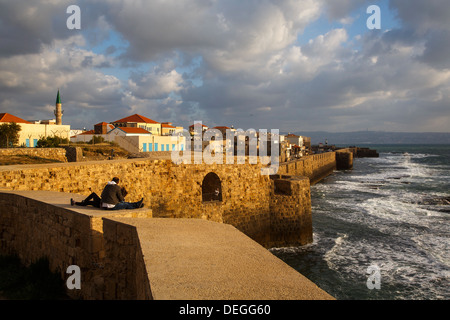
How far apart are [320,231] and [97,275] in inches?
547

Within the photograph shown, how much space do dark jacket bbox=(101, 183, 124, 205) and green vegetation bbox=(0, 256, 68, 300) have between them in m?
1.51

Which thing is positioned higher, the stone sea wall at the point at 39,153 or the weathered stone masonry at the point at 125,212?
the stone sea wall at the point at 39,153

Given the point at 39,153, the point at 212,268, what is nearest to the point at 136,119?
the point at 39,153

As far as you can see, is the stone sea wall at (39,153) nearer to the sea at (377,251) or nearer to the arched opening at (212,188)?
the arched opening at (212,188)

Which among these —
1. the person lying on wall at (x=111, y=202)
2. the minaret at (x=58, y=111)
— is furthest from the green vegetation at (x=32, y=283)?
the minaret at (x=58, y=111)

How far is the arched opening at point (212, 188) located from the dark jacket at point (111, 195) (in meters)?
6.77

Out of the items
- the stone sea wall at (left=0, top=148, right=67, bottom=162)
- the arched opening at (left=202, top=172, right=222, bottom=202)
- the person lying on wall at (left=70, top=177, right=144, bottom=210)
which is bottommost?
the arched opening at (left=202, top=172, right=222, bottom=202)

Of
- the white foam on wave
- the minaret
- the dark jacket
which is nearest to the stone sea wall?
the dark jacket

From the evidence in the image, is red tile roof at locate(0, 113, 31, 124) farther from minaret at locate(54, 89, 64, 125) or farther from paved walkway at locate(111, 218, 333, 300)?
paved walkway at locate(111, 218, 333, 300)

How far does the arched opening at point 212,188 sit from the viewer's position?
13281 millimetres

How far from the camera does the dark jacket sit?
641cm
